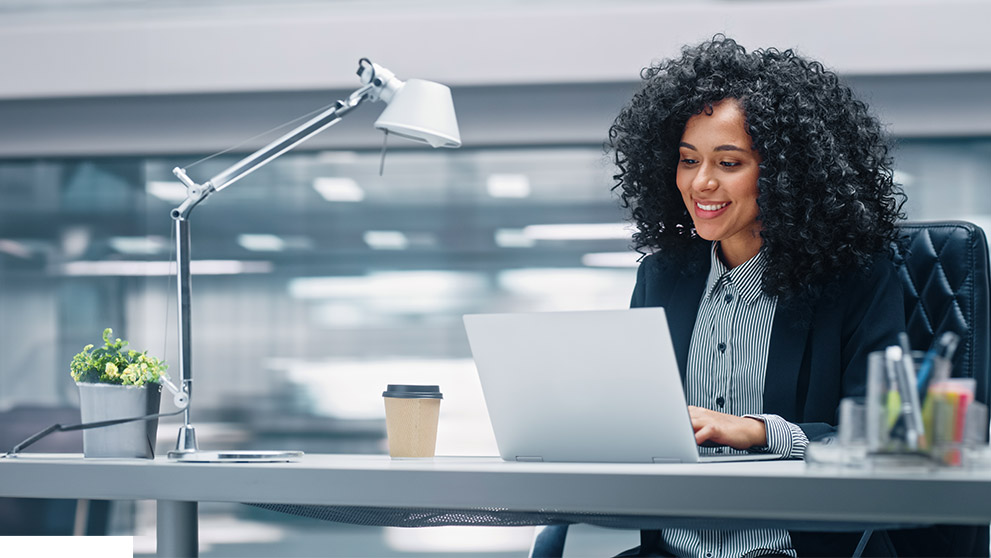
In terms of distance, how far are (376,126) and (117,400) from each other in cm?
51

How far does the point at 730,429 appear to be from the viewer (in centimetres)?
121

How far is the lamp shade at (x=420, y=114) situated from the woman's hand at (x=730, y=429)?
502mm

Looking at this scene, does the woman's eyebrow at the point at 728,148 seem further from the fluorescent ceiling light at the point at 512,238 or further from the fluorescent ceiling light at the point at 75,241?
the fluorescent ceiling light at the point at 75,241

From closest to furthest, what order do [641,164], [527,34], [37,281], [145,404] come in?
[145,404] → [641,164] → [527,34] → [37,281]

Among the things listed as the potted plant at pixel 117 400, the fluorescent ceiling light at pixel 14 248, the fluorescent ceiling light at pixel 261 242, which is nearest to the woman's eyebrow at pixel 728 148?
the potted plant at pixel 117 400

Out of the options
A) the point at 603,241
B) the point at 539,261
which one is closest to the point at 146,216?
the point at 539,261

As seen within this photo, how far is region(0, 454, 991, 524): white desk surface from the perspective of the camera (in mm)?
768

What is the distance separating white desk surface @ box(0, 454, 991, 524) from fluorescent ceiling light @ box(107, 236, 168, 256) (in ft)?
10.2

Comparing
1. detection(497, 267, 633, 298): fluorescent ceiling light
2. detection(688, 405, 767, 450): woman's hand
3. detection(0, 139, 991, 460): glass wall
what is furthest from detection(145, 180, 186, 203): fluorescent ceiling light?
detection(688, 405, 767, 450): woman's hand

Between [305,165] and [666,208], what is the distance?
247 cm

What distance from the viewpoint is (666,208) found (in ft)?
5.60

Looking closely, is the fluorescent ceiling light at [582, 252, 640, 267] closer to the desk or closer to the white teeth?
the white teeth

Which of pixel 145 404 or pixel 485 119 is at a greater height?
pixel 485 119

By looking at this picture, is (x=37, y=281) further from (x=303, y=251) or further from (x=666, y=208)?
(x=666, y=208)
